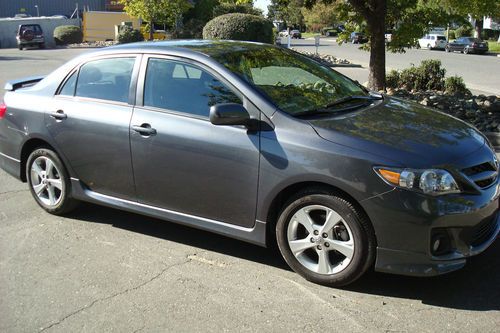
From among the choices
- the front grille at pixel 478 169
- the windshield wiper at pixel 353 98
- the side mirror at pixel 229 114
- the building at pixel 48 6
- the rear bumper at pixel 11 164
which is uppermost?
the building at pixel 48 6

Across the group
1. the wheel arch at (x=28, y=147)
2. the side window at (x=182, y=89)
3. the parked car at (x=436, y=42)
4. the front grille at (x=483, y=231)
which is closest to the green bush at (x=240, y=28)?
the wheel arch at (x=28, y=147)

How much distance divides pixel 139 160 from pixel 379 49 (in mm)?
7972

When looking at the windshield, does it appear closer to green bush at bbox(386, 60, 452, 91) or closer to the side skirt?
the side skirt

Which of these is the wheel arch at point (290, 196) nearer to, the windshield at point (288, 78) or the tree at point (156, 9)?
the windshield at point (288, 78)

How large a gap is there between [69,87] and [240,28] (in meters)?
17.3

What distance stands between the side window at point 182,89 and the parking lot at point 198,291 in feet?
3.98

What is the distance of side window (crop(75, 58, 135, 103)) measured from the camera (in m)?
4.67

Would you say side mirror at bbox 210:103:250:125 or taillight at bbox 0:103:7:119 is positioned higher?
side mirror at bbox 210:103:250:125

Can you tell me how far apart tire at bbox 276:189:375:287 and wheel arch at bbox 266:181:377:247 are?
22 millimetres

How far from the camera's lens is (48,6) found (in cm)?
6819

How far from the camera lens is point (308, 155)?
12.1 ft

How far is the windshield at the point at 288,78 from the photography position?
165 inches

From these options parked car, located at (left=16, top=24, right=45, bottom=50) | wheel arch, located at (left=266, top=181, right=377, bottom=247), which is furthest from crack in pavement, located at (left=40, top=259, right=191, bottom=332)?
parked car, located at (left=16, top=24, right=45, bottom=50)

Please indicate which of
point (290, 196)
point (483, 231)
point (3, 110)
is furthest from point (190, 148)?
point (3, 110)
